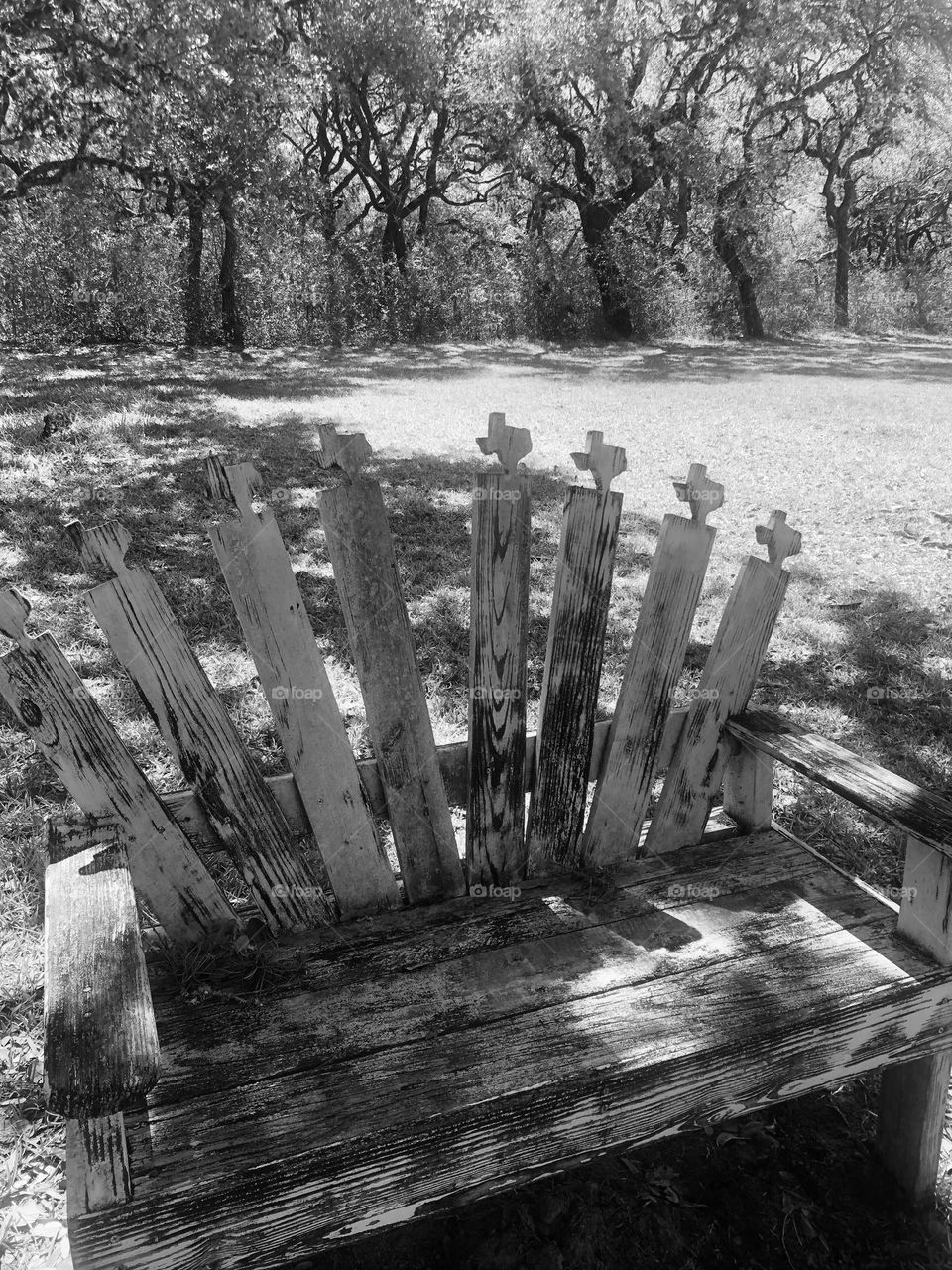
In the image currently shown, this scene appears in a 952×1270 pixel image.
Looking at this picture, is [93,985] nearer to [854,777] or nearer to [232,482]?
[232,482]

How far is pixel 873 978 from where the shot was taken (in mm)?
1718

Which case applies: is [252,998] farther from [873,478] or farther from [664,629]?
[873,478]

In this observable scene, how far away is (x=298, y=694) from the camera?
1807 mm

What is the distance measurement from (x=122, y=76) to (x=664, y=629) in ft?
38.7

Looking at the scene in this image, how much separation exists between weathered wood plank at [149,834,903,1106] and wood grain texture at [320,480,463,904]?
178mm

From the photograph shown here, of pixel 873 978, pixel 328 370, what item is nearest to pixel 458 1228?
pixel 873 978

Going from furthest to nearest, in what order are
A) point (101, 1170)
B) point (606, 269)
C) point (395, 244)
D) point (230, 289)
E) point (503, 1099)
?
point (395, 244) → point (606, 269) → point (230, 289) → point (503, 1099) → point (101, 1170)

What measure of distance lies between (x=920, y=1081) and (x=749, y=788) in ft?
2.39

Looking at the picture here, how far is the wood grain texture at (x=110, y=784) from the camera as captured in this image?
155 cm

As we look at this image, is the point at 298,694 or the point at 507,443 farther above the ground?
the point at 507,443

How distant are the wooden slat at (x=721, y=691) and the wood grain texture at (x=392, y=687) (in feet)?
1.91

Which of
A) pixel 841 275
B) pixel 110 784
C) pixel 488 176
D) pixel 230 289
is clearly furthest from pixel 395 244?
pixel 110 784

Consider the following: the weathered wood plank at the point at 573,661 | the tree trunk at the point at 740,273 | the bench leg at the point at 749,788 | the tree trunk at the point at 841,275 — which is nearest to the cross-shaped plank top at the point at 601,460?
the weathered wood plank at the point at 573,661

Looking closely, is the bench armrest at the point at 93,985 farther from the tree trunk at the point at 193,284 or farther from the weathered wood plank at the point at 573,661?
the tree trunk at the point at 193,284
